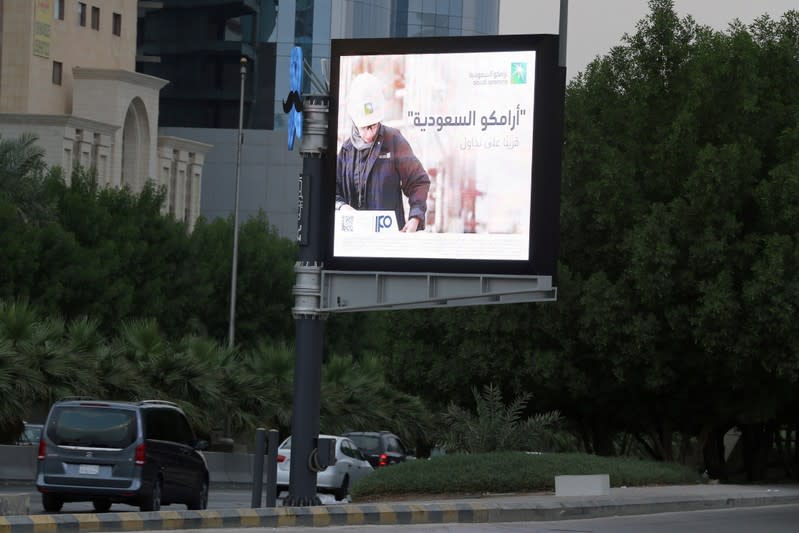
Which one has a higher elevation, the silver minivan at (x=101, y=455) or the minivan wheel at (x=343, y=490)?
the silver minivan at (x=101, y=455)

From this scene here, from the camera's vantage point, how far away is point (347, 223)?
1025 inches

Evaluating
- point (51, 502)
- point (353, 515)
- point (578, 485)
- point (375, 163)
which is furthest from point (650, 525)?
point (51, 502)

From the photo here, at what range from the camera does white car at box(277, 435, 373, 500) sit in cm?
3478

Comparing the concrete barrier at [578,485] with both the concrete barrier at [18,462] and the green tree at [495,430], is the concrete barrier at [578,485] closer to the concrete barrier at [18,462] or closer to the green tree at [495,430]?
the green tree at [495,430]

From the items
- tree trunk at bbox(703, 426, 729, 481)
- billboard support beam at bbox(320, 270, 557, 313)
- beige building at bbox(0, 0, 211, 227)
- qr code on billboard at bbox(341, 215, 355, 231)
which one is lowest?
tree trunk at bbox(703, 426, 729, 481)

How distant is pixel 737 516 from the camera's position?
90.7 feet

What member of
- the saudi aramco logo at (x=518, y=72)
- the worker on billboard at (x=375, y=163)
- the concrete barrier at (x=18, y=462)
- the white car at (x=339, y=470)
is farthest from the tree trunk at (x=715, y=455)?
the saudi aramco logo at (x=518, y=72)

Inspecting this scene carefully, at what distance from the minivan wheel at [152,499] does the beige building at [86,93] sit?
50.4 metres

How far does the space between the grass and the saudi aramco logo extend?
7.14m

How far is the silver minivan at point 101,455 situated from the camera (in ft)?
79.3

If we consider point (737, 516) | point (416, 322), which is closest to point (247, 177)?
point (416, 322)

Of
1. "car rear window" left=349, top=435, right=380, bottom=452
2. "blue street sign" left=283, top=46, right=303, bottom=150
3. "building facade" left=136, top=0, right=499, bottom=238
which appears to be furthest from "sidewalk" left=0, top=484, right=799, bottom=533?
"building facade" left=136, top=0, right=499, bottom=238

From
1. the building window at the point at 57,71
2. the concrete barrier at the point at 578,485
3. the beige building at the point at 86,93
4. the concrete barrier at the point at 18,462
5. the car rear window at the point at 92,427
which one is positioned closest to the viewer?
the car rear window at the point at 92,427

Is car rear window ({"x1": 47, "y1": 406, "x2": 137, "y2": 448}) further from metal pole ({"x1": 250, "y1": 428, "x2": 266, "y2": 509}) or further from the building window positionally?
the building window
